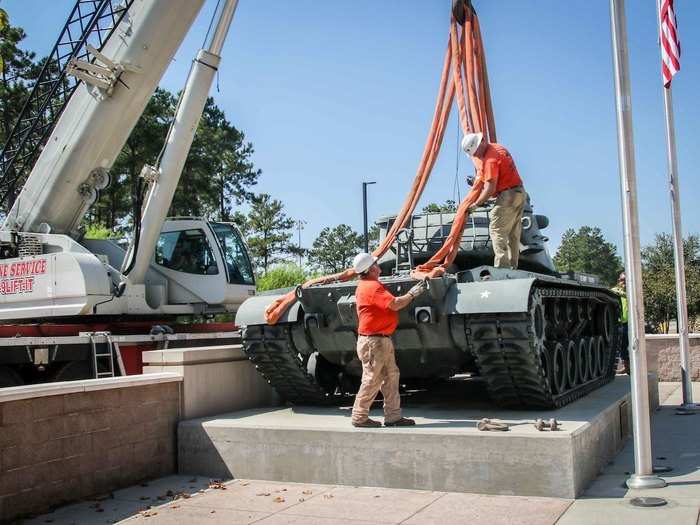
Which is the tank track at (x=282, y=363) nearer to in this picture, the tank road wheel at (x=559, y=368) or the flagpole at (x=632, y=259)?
the tank road wheel at (x=559, y=368)

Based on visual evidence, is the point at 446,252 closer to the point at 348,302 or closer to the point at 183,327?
the point at 348,302

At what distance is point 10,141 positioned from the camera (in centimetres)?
1299

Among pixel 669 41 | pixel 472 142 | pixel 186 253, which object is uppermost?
pixel 669 41

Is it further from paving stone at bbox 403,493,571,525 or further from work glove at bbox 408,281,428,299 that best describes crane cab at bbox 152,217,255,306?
paving stone at bbox 403,493,571,525

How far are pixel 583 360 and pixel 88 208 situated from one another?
7.88 m

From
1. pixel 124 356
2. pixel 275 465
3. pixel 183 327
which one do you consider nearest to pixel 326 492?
pixel 275 465

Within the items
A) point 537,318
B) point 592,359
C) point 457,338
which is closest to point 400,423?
point 457,338

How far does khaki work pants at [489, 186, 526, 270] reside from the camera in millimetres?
8688

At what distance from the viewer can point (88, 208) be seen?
12.6 meters

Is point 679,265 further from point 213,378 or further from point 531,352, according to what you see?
point 213,378

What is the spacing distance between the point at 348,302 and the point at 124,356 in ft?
14.3

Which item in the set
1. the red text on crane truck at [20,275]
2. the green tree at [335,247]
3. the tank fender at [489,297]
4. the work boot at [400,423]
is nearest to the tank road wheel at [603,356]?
the tank fender at [489,297]

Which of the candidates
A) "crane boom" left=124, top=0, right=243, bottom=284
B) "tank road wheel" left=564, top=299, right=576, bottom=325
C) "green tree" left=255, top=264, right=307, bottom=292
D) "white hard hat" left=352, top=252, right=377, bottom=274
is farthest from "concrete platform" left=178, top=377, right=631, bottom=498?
"green tree" left=255, top=264, right=307, bottom=292

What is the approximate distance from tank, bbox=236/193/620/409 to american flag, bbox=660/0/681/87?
3057 millimetres
